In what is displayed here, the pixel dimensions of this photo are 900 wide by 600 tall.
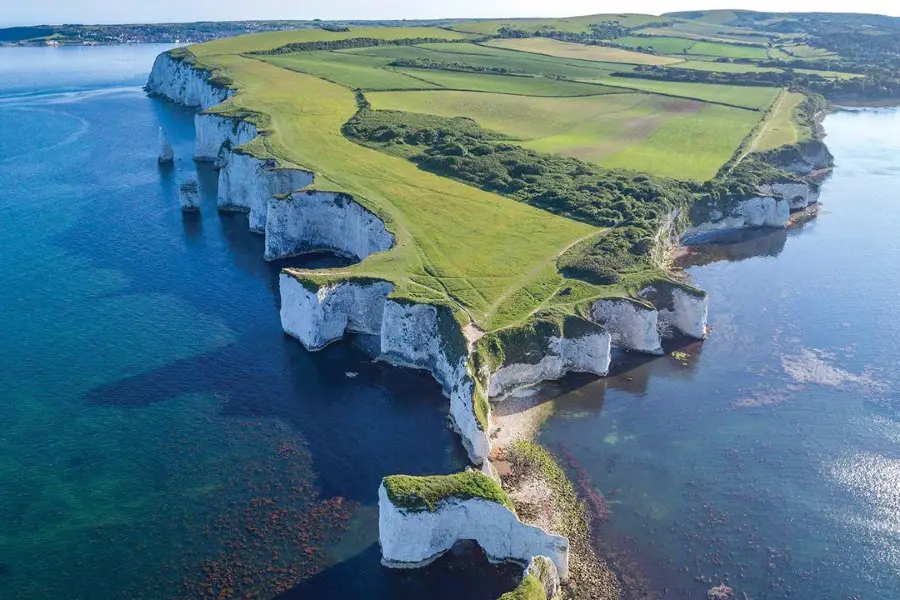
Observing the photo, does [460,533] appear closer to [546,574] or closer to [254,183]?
[546,574]

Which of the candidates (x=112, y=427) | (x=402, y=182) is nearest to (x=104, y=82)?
(x=402, y=182)

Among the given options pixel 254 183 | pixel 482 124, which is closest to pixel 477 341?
pixel 254 183

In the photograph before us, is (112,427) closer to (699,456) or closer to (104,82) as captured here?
(699,456)

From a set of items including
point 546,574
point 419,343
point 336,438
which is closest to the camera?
point 546,574

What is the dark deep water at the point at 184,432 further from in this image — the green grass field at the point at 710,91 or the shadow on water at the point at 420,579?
the green grass field at the point at 710,91

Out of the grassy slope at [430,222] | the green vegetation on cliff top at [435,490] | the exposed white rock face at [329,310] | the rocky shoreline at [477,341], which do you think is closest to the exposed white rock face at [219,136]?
the grassy slope at [430,222]

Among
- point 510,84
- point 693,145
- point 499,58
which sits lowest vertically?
point 693,145

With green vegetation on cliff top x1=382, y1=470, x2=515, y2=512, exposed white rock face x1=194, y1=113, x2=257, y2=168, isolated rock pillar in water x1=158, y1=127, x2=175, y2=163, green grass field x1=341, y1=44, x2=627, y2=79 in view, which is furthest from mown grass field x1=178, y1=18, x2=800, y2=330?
green vegetation on cliff top x1=382, y1=470, x2=515, y2=512
